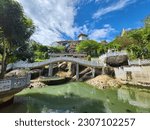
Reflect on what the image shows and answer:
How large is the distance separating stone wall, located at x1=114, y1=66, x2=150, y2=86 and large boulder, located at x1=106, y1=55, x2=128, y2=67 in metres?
1.72

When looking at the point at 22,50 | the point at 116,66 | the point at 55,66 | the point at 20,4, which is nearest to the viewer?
the point at 20,4

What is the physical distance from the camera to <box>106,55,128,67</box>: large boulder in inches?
1104

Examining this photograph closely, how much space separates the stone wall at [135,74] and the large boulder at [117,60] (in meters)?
1.72

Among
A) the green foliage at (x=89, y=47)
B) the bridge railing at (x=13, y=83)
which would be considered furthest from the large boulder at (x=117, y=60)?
the bridge railing at (x=13, y=83)

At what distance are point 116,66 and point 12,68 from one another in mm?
16208

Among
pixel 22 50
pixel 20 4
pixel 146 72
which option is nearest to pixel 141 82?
pixel 146 72

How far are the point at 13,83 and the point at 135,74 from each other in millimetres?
15757

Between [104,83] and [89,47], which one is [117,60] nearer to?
[104,83]

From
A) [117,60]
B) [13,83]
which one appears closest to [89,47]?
[117,60]

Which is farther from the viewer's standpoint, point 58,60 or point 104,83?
point 58,60

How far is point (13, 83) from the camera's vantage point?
1145 centimetres

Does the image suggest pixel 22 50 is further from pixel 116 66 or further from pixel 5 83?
pixel 116 66

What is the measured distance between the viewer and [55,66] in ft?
113

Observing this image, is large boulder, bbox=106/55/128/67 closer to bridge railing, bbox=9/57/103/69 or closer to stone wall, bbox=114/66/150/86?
bridge railing, bbox=9/57/103/69
